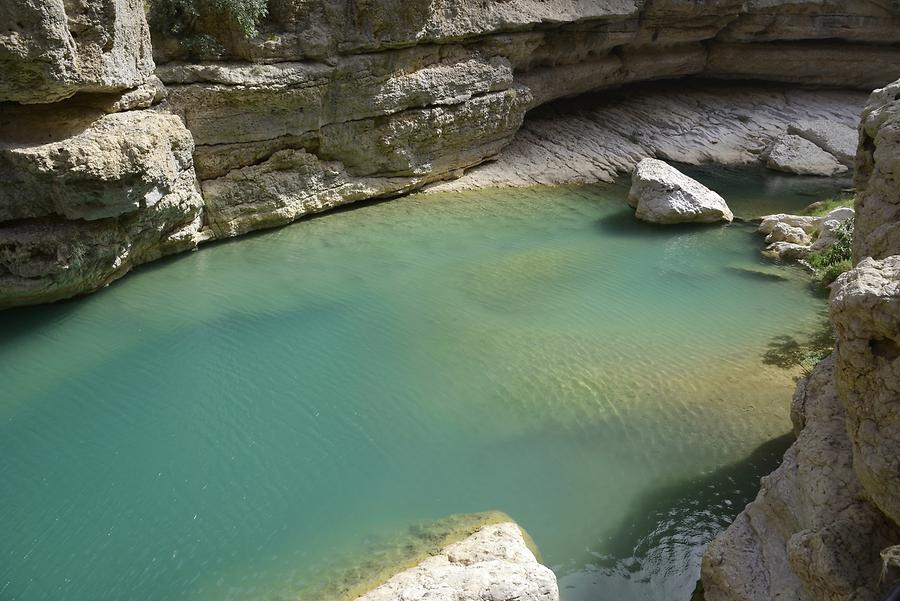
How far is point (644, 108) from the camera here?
1866 cm

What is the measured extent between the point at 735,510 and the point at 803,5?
57.4 ft

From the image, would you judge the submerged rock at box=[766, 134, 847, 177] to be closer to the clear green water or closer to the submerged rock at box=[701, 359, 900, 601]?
the clear green water

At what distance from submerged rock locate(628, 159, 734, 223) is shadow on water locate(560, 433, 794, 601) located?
738 cm

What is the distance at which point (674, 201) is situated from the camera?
13.1 m

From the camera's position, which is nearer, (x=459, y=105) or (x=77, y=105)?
(x=77, y=105)

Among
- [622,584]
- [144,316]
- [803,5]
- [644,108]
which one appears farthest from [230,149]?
[803,5]

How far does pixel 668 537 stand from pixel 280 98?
9018 millimetres

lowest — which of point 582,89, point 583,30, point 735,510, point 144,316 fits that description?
point 735,510

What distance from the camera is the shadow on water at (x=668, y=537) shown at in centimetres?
507

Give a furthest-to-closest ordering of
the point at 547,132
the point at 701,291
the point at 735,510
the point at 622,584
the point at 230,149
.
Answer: the point at 547,132
the point at 230,149
the point at 701,291
the point at 735,510
the point at 622,584

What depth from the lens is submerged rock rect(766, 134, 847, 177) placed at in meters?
17.4

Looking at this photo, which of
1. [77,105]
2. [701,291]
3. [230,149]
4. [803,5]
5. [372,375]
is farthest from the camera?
[803,5]

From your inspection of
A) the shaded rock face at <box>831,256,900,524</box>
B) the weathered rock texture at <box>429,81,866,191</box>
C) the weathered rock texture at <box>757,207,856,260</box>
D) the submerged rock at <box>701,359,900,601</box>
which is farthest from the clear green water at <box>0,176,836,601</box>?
the weathered rock texture at <box>429,81,866,191</box>

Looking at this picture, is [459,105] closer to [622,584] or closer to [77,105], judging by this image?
[77,105]
